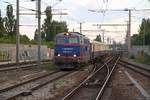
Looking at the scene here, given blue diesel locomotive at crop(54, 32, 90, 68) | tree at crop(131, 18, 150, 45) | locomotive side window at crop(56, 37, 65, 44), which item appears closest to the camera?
blue diesel locomotive at crop(54, 32, 90, 68)

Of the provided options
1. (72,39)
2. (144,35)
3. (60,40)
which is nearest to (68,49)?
(72,39)

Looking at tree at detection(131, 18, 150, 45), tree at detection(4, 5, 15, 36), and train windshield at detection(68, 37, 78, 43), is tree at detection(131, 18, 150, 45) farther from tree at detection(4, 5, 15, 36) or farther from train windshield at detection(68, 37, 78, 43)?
train windshield at detection(68, 37, 78, 43)

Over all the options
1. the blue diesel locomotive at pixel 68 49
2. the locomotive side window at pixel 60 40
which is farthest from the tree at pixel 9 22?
the blue diesel locomotive at pixel 68 49

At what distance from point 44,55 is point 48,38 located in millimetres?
30296

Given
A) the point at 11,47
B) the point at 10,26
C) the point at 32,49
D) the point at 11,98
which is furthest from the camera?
the point at 10,26

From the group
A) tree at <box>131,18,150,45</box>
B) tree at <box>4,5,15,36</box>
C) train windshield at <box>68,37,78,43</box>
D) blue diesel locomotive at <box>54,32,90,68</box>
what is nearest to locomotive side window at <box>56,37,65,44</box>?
blue diesel locomotive at <box>54,32,90,68</box>

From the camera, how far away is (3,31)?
90562 mm

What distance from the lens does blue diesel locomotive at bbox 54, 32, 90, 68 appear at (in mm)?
33312

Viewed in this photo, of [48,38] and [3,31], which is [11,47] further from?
[48,38]

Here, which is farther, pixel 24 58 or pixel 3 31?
pixel 3 31

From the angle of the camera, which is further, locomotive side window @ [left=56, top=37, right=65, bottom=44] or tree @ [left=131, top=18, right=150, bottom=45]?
tree @ [left=131, top=18, right=150, bottom=45]

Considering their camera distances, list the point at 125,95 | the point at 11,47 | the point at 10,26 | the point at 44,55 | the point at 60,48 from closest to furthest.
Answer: the point at 125,95 → the point at 60,48 → the point at 11,47 → the point at 44,55 → the point at 10,26

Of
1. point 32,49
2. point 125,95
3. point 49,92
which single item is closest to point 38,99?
point 49,92

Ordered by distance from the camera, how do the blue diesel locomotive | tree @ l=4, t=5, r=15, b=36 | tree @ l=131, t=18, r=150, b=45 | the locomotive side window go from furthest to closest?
tree @ l=4, t=5, r=15, b=36
tree @ l=131, t=18, r=150, b=45
the locomotive side window
the blue diesel locomotive
